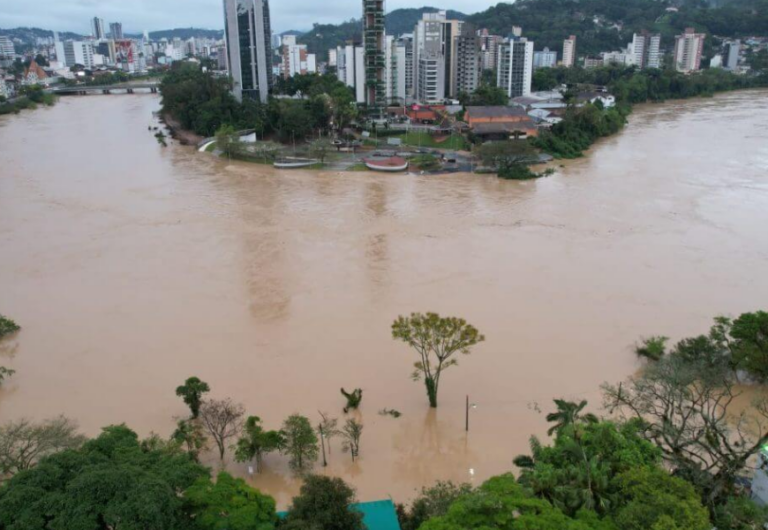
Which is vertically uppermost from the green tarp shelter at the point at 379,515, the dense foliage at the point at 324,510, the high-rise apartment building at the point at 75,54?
the high-rise apartment building at the point at 75,54

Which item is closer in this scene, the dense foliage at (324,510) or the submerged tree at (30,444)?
the dense foliage at (324,510)

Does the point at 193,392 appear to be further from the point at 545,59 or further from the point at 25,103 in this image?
the point at 545,59

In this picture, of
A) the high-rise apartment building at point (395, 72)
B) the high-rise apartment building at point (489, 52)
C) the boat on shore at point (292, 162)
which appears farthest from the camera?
the high-rise apartment building at point (489, 52)

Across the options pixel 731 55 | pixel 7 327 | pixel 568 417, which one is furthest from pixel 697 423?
pixel 731 55

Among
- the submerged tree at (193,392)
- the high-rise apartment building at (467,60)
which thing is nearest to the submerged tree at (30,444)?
the submerged tree at (193,392)

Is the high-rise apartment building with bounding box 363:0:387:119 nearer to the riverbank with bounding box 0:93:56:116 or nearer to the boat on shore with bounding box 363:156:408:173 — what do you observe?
the boat on shore with bounding box 363:156:408:173

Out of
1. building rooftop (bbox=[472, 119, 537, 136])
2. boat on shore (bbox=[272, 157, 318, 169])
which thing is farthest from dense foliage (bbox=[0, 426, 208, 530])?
building rooftop (bbox=[472, 119, 537, 136])

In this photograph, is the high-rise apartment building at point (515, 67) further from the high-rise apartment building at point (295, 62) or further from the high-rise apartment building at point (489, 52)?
the high-rise apartment building at point (295, 62)
